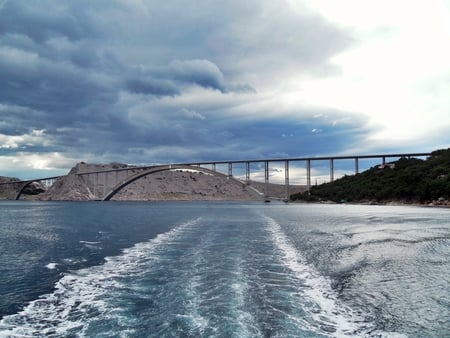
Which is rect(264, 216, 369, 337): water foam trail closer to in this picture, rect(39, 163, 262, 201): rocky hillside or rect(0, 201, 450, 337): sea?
rect(0, 201, 450, 337): sea

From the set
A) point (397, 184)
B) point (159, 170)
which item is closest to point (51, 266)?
point (397, 184)

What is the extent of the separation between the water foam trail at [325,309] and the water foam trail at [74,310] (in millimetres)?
2843

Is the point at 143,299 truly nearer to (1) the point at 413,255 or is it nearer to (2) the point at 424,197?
(1) the point at 413,255

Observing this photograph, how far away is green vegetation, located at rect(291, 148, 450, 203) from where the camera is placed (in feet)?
178

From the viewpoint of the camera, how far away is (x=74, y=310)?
632 cm

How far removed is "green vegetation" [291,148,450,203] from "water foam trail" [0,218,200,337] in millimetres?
52024

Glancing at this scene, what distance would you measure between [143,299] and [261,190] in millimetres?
103788

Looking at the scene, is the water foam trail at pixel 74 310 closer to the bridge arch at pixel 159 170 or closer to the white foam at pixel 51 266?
the white foam at pixel 51 266

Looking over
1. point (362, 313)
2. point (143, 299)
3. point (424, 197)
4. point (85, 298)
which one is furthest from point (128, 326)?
point (424, 197)

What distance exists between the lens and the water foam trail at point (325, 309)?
5418mm

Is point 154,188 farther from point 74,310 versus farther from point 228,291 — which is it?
point 74,310

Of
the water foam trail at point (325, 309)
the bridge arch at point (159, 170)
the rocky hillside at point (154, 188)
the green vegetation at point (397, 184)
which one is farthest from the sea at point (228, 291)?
the rocky hillside at point (154, 188)

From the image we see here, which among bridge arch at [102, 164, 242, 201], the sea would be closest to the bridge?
bridge arch at [102, 164, 242, 201]

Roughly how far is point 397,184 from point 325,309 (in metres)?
64.9
